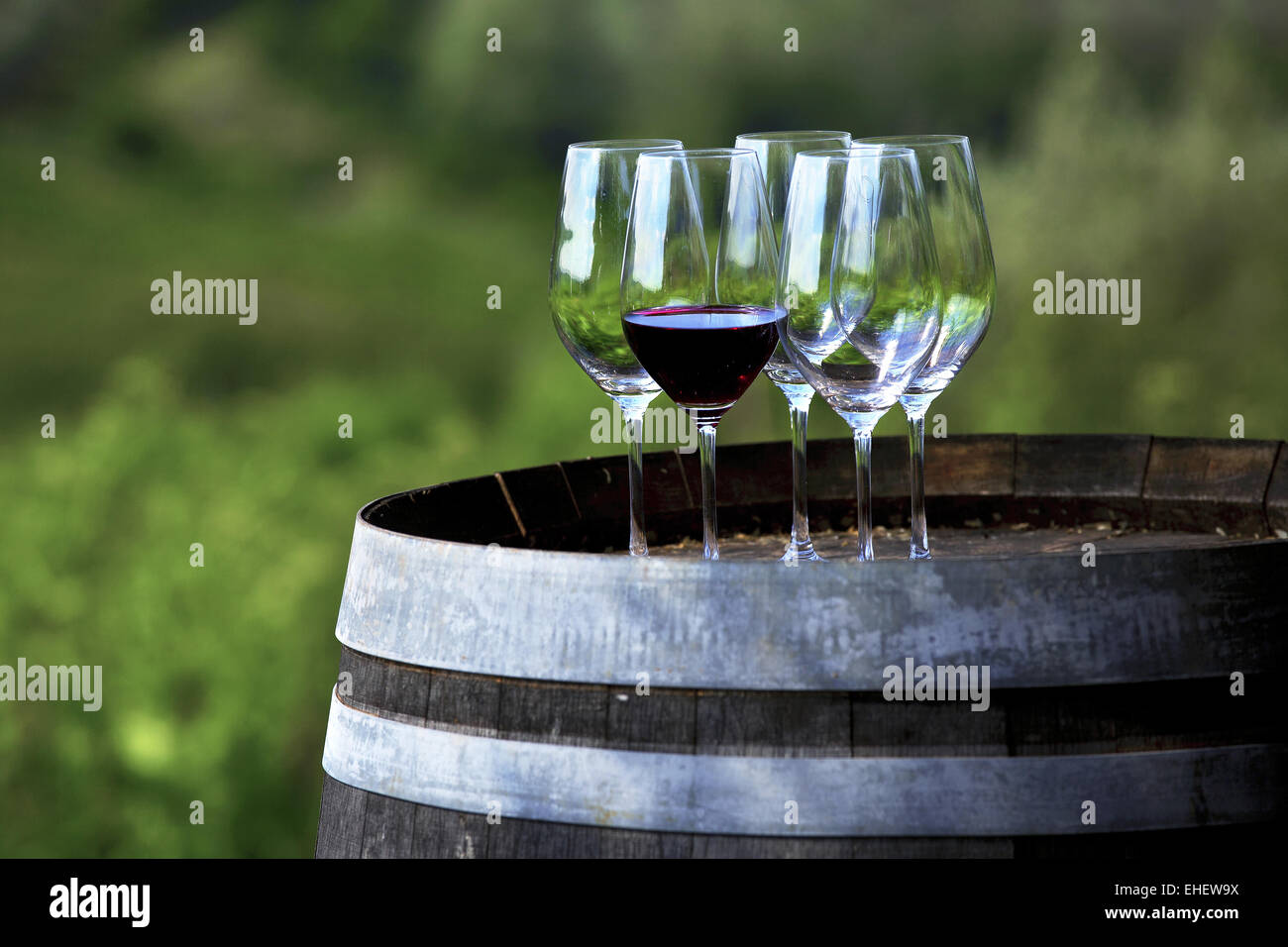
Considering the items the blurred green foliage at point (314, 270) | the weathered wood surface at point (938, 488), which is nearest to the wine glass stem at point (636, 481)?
the weathered wood surface at point (938, 488)

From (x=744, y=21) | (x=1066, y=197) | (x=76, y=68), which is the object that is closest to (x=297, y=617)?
(x=76, y=68)

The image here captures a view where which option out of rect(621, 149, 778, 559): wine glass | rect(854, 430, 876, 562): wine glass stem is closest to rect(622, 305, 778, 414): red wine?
rect(621, 149, 778, 559): wine glass

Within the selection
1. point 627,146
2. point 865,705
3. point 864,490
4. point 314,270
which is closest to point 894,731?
point 865,705

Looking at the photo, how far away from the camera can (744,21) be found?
3.28m

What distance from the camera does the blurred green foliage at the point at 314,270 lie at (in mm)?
3207

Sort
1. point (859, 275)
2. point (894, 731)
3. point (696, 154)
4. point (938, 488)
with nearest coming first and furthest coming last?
point (894, 731)
point (859, 275)
point (696, 154)
point (938, 488)

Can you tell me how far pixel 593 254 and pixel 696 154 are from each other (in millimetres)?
114

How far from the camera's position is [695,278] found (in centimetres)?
113

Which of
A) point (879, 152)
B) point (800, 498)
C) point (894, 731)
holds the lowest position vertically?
point (894, 731)

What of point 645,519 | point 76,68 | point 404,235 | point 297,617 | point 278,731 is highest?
point 76,68

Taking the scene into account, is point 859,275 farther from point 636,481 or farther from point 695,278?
point 636,481
